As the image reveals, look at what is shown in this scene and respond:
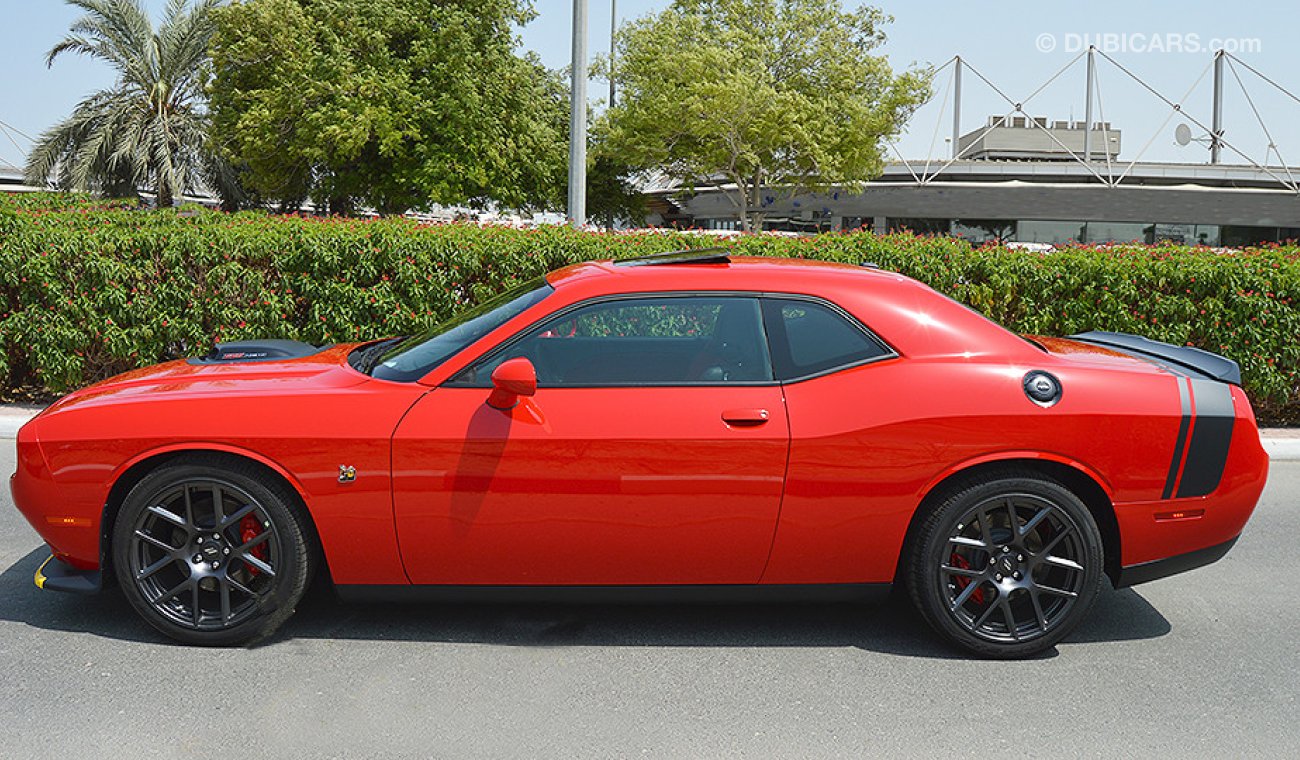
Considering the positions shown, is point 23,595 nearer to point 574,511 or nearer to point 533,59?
point 574,511

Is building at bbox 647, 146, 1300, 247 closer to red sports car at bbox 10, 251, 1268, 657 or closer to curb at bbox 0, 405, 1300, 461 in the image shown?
curb at bbox 0, 405, 1300, 461

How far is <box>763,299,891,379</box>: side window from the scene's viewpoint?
4258mm

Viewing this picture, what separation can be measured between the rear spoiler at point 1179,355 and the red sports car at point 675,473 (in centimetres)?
18

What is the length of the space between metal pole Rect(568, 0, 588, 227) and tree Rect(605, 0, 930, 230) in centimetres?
3048

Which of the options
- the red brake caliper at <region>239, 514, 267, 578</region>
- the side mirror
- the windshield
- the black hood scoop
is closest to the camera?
the side mirror

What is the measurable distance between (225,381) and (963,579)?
114 inches

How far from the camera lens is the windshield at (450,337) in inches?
171

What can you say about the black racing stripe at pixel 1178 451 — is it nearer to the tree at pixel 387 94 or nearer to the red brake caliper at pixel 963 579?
the red brake caliper at pixel 963 579

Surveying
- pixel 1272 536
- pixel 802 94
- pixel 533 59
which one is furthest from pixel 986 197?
pixel 1272 536

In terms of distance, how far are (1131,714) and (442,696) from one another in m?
2.31

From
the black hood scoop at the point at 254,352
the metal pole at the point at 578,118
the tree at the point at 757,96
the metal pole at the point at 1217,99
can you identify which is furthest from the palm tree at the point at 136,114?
the metal pole at the point at 1217,99

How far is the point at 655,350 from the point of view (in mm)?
4629

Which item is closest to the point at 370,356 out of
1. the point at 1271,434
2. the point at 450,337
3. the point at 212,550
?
the point at 450,337

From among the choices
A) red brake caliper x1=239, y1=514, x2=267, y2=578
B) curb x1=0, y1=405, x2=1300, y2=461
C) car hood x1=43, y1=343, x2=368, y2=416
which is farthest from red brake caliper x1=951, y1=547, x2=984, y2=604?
curb x1=0, y1=405, x2=1300, y2=461
